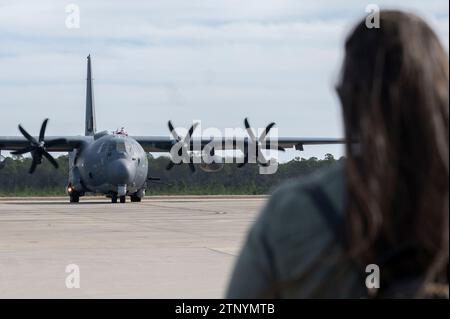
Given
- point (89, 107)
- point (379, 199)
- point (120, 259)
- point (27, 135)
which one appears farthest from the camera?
point (89, 107)

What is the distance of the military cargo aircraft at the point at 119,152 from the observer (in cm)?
4116

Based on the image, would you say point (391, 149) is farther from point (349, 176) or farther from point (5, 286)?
point (5, 286)

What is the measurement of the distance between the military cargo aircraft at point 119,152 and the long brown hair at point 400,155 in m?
38.9

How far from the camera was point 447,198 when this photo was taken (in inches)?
71.8

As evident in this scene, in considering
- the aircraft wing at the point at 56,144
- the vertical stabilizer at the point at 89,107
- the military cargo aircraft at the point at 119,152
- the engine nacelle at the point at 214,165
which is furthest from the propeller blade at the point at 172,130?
the vertical stabilizer at the point at 89,107

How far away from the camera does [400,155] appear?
1805 millimetres

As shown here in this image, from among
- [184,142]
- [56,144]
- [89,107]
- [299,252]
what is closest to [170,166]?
[184,142]

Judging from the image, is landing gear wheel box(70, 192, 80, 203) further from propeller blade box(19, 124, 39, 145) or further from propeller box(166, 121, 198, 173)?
propeller box(166, 121, 198, 173)

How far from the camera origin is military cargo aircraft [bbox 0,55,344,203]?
4116 centimetres

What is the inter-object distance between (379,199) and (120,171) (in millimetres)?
38957

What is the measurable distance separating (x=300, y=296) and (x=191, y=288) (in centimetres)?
812

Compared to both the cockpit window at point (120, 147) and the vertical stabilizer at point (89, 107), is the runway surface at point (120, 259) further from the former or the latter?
the vertical stabilizer at point (89, 107)

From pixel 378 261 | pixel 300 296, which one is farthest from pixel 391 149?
pixel 300 296

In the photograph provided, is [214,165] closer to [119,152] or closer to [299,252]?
[119,152]
